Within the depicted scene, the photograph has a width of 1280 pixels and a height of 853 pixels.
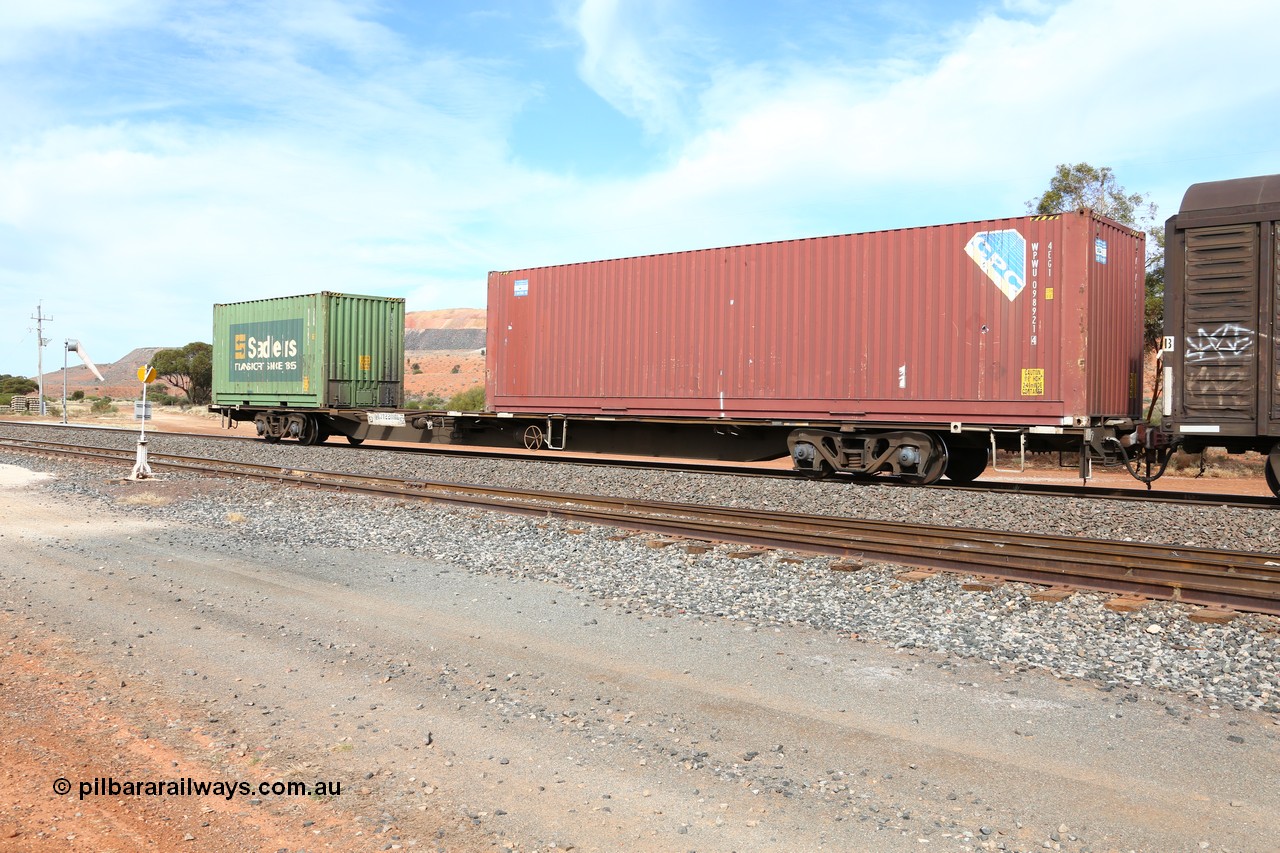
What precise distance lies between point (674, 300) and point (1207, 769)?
1296 centimetres

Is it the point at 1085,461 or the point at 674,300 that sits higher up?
the point at 674,300

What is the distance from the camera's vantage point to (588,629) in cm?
614

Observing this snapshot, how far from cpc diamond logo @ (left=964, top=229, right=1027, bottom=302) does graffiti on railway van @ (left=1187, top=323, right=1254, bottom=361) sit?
236 centimetres

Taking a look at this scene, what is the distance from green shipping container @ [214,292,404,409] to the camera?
2270 centimetres

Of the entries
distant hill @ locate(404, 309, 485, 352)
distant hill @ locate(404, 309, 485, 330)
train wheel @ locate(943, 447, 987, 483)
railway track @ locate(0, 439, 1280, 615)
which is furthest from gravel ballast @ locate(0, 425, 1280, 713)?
distant hill @ locate(404, 309, 485, 330)

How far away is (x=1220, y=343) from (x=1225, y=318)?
29cm

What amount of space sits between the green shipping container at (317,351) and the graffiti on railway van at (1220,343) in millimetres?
17996

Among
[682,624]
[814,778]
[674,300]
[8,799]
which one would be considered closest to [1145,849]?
[814,778]

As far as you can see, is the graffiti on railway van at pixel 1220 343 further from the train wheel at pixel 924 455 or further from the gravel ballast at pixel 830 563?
the train wheel at pixel 924 455

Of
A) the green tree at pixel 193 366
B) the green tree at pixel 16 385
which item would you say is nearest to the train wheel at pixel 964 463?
the green tree at pixel 193 366

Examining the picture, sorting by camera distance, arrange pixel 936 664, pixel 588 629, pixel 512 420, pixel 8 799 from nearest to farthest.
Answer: pixel 8 799 → pixel 936 664 → pixel 588 629 → pixel 512 420

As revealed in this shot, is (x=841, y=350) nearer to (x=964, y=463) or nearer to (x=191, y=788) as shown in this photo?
(x=964, y=463)

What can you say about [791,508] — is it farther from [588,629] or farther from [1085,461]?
[588,629]

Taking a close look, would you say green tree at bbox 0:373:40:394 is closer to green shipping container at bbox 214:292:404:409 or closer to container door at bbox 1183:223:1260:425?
green shipping container at bbox 214:292:404:409
